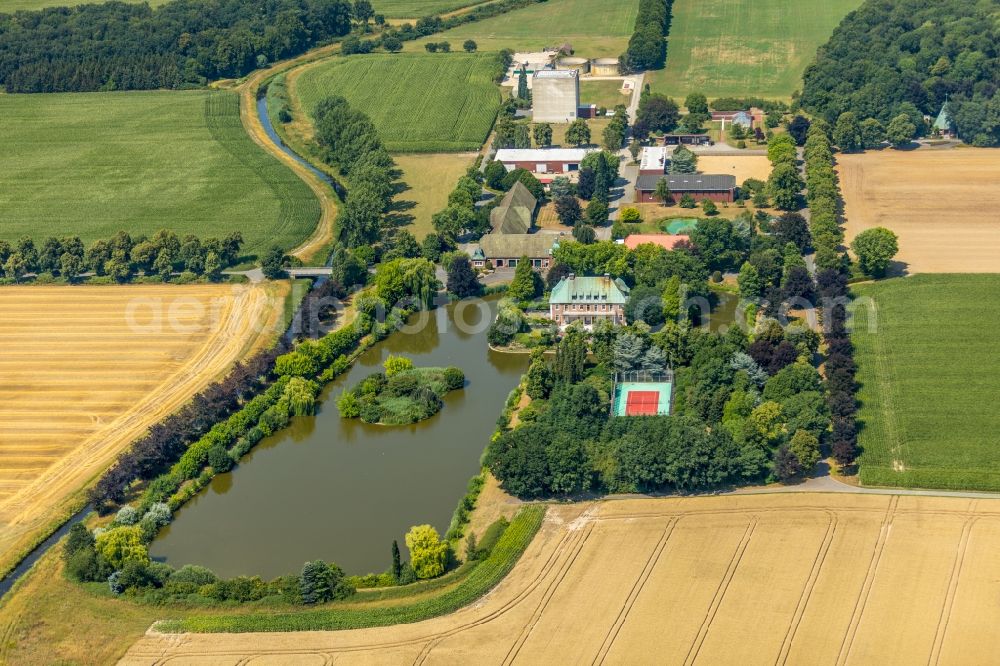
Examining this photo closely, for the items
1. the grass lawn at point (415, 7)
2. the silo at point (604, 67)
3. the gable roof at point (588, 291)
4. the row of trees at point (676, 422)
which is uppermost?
the grass lawn at point (415, 7)

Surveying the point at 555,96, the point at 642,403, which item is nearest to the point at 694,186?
the point at 555,96

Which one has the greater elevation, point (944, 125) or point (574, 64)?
point (574, 64)

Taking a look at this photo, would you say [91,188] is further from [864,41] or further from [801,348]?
[864,41]

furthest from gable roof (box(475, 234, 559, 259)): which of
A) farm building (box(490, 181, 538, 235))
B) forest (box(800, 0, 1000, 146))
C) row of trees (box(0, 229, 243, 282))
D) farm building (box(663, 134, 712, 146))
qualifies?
forest (box(800, 0, 1000, 146))

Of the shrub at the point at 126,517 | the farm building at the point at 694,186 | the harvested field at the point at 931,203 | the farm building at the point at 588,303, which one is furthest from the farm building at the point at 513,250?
the shrub at the point at 126,517

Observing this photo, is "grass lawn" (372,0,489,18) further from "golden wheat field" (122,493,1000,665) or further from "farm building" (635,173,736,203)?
"golden wheat field" (122,493,1000,665)

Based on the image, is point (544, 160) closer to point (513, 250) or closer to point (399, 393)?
point (513, 250)

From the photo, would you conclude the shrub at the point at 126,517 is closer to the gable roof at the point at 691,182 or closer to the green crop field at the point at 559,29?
the gable roof at the point at 691,182
